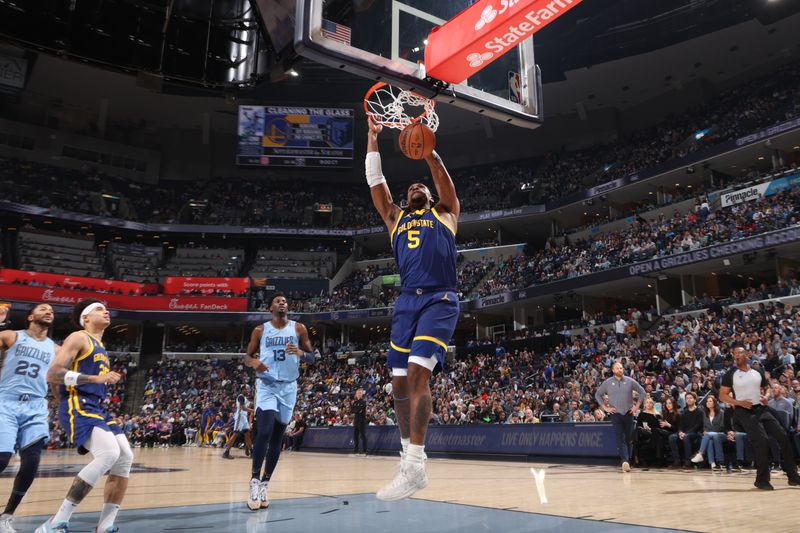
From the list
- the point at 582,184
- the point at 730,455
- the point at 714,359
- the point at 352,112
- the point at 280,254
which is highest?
the point at 352,112

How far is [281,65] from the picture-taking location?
12477mm

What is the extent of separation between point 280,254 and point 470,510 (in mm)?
37485

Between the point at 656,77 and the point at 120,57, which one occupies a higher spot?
the point at 656,77

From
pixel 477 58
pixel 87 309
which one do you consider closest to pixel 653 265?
pixel 477 58

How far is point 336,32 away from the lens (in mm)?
6895

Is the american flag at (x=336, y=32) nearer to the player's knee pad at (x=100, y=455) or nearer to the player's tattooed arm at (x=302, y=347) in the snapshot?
the player's tattooed arm at (x=302, y=347)

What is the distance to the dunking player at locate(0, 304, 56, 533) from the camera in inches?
191

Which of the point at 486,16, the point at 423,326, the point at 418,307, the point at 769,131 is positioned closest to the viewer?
the point at 423,326

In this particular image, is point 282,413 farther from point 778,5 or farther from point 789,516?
point 778,5

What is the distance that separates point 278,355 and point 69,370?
219 cm

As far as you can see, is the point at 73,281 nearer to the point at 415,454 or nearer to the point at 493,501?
the point at 493,501

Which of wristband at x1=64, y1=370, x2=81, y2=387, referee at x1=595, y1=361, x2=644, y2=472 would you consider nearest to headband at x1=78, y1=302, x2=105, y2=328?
wristband at x1=64, y1=370, x2=81, y2=387

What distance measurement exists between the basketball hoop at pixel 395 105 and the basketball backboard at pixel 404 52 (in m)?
0.19

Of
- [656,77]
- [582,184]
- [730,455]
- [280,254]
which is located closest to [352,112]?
[280,254]
